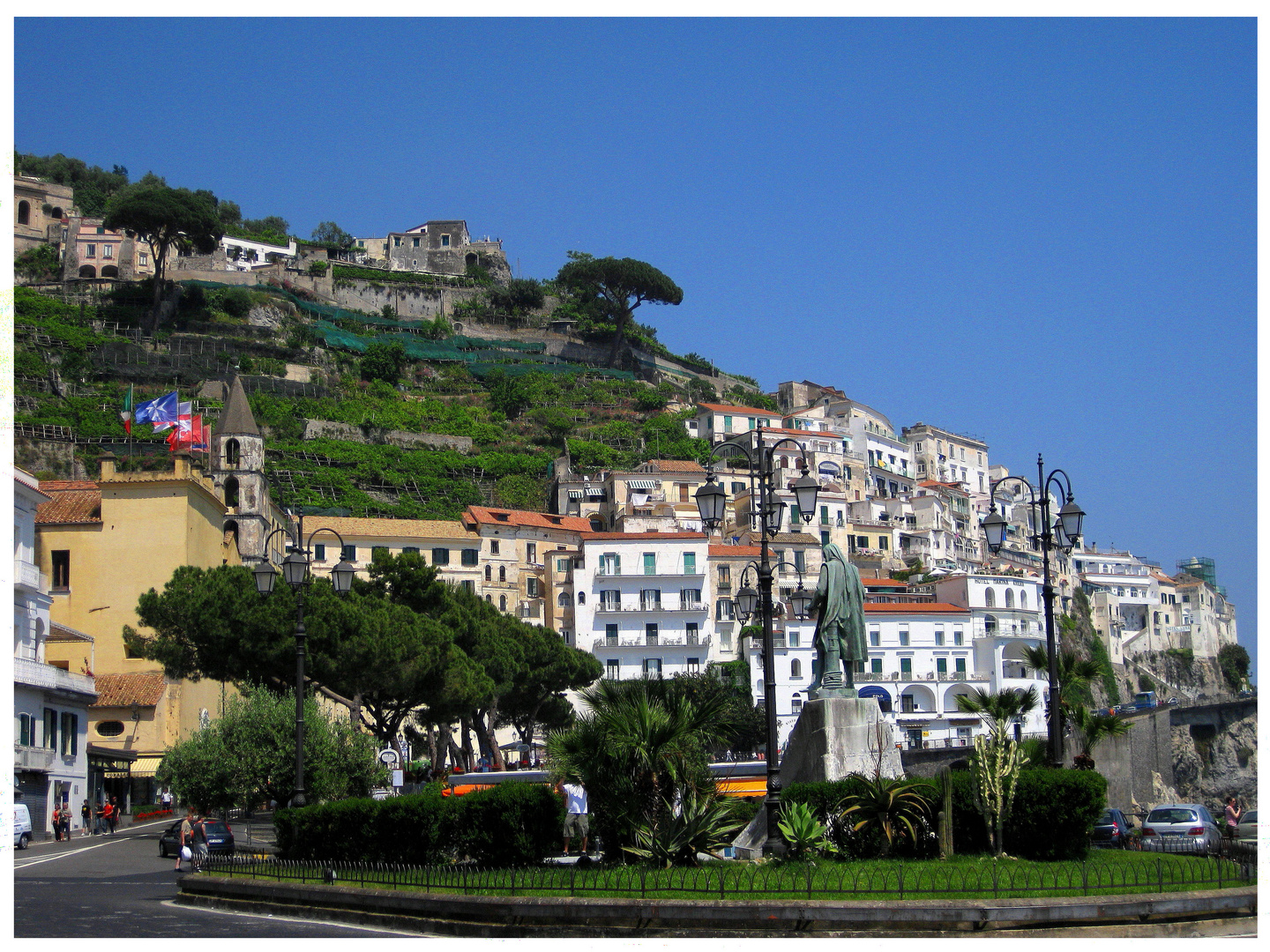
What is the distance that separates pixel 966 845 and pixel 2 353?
146 ft

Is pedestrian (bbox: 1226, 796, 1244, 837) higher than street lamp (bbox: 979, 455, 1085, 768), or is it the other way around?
street lamp (bbox: 979, 455, 1085, 768)

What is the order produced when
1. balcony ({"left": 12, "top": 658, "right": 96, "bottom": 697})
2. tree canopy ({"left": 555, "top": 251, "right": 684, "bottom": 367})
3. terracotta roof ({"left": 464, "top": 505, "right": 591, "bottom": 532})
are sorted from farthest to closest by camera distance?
tree canopy ({"left": 555, "top": 251, "right": 684, "bottom": 367}) < terracotta roof ({"left": 464, "top": 505, "right": 591, "bottom": 532}) < balcony ({"left": 12, "top": 658, "right": 96, "bottom": 697})

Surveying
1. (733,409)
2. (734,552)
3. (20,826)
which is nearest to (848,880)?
(20,826)

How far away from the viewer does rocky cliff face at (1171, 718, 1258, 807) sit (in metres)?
85.5

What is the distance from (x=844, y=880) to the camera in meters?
15.2

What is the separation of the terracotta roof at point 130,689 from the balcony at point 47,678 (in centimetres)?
654

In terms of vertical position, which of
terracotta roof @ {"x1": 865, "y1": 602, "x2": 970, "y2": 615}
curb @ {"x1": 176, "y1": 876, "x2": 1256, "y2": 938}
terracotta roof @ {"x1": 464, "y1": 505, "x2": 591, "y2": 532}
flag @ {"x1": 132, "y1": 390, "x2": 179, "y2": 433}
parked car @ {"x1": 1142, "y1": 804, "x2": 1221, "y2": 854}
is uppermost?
flag @ {"x1": 132, "y1": 390, "x2": 179, "y2": 433}

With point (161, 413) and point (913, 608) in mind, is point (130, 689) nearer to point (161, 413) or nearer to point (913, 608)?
point (161, 413)

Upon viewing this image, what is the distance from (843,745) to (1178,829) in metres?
9.93

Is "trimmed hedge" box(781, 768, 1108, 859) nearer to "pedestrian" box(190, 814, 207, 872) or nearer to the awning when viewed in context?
"pedestrian" box(190, 814, 207, 872)

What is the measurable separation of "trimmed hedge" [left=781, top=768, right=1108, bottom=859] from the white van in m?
25.4

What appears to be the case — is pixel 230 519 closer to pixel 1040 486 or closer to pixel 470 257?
pixel 1040 486

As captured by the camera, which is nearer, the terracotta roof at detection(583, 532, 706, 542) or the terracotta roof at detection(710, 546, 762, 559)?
the terracotta roof at detection(583, 532, 706, 542)

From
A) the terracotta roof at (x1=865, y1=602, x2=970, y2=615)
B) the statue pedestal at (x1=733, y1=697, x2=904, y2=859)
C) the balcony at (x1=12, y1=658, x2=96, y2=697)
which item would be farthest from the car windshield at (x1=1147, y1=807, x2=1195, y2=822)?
the terracotta roof at (x1=865, y1=602, x2=970, y2=615)
